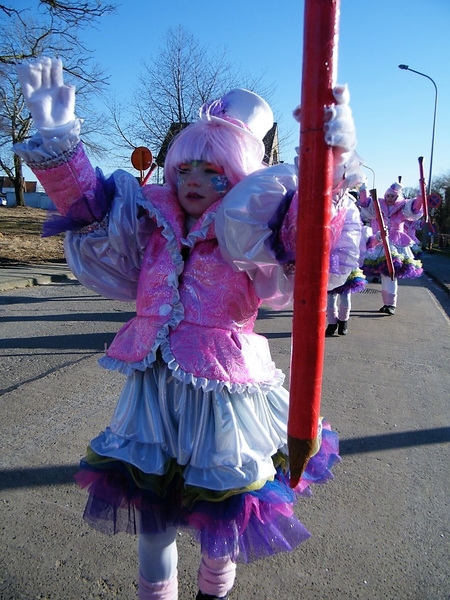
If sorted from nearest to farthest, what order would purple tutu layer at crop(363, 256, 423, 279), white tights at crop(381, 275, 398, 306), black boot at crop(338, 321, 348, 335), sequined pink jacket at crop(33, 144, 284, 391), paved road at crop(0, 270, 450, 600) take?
sequined pink jacket at crop(33, 144, 284, 391)
paved road at crop(0, 270, 450, 600)
black boot at crop(338, 321, 348, 335)
purple tutu layer at crop(363, 256, 423, 279)
white tights at crop(381, 275, 398, 306)

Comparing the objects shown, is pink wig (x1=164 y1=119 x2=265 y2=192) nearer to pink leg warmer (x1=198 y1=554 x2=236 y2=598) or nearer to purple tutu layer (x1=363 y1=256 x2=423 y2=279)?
pink leg warmer (x1=198 y1=554 x2=236 y2=598)

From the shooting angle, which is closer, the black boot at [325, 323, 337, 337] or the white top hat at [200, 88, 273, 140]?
the white top hat at [200, 88, 273, 140]

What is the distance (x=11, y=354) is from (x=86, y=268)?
3.59m

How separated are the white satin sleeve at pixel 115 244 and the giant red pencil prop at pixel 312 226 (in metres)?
0.82

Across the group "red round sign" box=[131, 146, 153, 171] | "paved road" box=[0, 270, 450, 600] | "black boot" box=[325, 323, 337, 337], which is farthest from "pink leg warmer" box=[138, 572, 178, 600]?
"black boot" box=[325, 323, 337, 337]

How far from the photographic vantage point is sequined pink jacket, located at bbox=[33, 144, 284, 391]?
5.69 ft

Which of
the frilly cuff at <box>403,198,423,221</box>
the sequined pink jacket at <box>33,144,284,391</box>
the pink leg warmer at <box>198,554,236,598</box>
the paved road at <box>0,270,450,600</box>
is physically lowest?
the paved road at <box>0,270,450,600</box>

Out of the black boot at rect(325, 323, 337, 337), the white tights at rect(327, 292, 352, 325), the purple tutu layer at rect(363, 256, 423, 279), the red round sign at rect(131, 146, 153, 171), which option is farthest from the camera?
the purple tutu layer at rect(363, 256, 423, 279)

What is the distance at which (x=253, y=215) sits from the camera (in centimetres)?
160

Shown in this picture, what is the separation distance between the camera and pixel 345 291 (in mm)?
6473

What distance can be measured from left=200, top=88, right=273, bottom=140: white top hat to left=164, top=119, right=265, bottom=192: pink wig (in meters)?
0.03

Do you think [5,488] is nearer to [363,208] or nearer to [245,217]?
[245,217]

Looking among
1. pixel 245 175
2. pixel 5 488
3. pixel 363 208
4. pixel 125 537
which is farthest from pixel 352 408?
pixel 363 208

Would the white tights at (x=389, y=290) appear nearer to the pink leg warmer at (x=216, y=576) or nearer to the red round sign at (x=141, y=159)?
the red round sign at (x=141, y=159)
